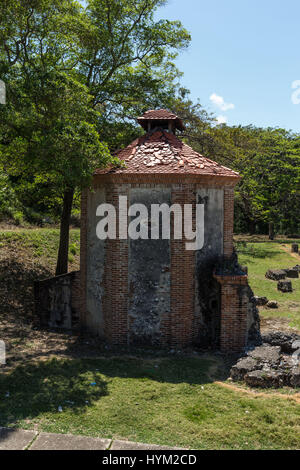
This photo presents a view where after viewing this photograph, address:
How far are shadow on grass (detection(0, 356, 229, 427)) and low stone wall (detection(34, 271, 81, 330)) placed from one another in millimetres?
3549

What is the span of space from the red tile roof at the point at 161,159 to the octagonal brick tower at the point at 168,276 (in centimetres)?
3

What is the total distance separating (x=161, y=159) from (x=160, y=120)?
245cm

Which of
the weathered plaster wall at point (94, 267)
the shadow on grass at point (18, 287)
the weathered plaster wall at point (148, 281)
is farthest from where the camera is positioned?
the shadow on grass at point (18, 287)

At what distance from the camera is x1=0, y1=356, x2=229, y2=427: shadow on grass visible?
803 cm

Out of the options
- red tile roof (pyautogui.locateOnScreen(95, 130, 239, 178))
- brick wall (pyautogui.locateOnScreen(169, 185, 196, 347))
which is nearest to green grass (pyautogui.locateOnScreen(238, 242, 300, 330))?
brick wall (pyautogui.locateOnScreen(169, 185, 196, 347))

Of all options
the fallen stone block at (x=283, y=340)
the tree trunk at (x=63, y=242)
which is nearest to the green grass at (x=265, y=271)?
the fallen stone block at (x=283, y=340)

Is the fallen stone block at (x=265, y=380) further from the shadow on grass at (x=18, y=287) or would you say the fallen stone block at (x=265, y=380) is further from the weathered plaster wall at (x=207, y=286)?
the shadow on grass at (x=18, y=287)

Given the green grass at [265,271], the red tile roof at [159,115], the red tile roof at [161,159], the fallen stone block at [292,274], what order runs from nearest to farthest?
1. the red tile roof at [161,159]
2. the red tile roof at [159,115]
3. the green grass at [265,271]
4. the fallen stone block at [292,274]

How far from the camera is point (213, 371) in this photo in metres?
10.3

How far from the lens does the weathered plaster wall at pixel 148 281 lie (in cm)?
1167

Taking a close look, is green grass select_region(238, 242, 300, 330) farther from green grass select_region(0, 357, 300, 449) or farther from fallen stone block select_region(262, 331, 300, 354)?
green grass select_region(0, 357, 300, 449)

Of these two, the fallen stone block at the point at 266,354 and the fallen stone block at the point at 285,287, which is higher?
the fallen stone block at the point at 285,287

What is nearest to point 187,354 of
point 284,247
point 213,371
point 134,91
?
point 213,371

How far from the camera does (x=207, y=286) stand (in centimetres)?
1212
